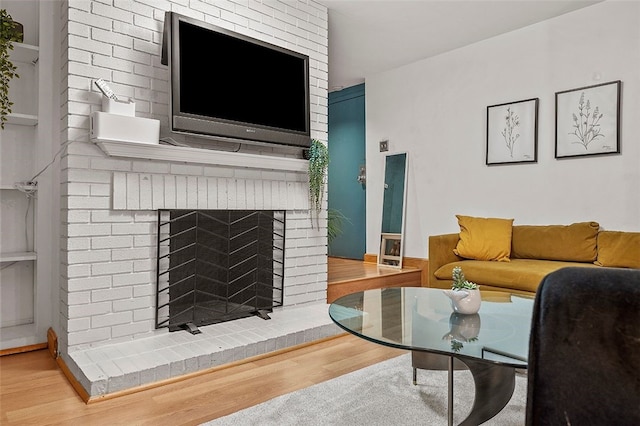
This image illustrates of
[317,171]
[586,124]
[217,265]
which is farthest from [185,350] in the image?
[586,124]

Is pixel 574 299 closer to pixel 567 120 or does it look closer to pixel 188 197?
pixel 188 197

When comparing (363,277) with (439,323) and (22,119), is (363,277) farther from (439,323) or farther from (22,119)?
(22,119)

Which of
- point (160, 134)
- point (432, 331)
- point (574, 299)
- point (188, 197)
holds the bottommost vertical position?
point (432, 331)

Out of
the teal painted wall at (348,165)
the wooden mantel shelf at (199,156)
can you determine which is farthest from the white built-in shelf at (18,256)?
the teal painted wall at (348,165)

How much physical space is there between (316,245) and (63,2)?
7.56 ft

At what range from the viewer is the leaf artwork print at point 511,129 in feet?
12.8

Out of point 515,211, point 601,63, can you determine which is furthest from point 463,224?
point 601,63

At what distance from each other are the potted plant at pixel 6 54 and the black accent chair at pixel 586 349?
9.68 ft

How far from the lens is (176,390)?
2.07 meters

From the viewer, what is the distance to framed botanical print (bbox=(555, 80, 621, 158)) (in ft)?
10.9

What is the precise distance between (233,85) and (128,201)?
1043mm

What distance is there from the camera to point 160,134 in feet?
8.54

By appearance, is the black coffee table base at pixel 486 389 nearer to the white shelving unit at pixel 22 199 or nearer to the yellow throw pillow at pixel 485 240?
the yellow throw pillow at pixel 485 240

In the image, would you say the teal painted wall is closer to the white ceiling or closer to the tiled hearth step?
the white ceiling
